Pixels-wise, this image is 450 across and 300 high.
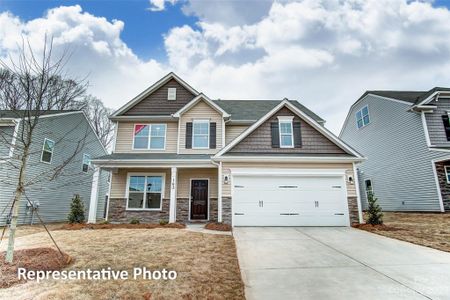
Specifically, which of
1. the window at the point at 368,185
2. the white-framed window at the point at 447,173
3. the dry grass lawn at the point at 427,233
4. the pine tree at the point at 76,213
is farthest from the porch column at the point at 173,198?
the window at the point at 368,185

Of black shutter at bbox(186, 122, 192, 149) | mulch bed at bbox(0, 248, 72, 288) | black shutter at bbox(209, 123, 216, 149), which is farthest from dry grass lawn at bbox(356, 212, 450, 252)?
mulch bed at bbox(0, 248, 72, 288)

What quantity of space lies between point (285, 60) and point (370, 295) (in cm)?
1434

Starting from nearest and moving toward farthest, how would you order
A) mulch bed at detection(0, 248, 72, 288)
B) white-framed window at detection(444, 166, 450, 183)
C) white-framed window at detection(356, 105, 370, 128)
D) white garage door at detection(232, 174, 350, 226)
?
mulch bed at detection(0, 248, 72, 288), white garage door at detection(232, 174, 350, 226), white-framed window at detection(444, 166, 450, 183), white-framed window at detection(356, 105, 370, 128)

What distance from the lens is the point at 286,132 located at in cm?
1112

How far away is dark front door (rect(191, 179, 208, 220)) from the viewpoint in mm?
11945

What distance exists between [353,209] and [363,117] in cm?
1055

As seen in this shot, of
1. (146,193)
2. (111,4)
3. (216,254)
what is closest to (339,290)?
(216,254)

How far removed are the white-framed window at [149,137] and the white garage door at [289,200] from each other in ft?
17.5

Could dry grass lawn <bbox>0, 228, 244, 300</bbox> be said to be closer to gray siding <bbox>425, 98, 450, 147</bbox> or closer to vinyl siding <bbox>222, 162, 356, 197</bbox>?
vinyl siding <bbox>222, 162, 356, 197</bbox>

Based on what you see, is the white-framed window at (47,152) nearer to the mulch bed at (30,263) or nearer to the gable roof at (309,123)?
the mulch bed at (30,263)

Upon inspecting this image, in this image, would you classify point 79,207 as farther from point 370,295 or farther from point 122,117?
point 370,295

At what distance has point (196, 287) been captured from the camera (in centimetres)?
373

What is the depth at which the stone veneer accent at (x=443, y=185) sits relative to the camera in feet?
38.9

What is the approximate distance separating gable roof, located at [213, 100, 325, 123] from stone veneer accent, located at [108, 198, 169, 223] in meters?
6.37
